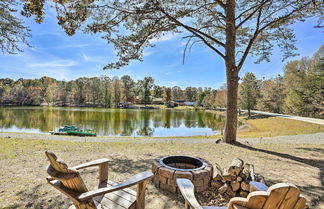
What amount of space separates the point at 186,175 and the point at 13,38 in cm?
766

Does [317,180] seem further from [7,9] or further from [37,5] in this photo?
[7,9]

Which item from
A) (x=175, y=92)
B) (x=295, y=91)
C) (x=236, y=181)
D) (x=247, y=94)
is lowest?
(x=236, y=181)

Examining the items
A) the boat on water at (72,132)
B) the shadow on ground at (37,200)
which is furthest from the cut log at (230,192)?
the boat on water at (72,132)

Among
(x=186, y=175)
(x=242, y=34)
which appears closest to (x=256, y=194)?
(x=186, y=175)

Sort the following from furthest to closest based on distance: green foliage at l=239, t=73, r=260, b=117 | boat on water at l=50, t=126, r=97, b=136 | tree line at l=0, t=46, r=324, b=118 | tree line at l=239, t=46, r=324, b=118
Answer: green foliage at l=239, t=73, r=260, b=117 → tree line at l=0, t=46, r=324, b=118 → tree line at l=239, t=46, r=324, b=118 → boat on water at l=50, t=126, r=97, b=136

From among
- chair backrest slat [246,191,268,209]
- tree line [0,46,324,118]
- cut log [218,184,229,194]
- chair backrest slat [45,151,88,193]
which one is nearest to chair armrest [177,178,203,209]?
chair backrest slat [246,191,268,209]

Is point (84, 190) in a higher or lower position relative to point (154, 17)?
lower

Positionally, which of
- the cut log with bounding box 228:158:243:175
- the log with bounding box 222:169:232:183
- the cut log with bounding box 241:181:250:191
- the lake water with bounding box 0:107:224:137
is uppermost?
the cut log with bounding box 228:158:243:175

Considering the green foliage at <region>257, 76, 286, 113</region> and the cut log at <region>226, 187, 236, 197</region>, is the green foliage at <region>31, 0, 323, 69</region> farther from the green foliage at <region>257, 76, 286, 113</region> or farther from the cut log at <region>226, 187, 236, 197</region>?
the green foliage at <region>257, 76, 286, 113</region>

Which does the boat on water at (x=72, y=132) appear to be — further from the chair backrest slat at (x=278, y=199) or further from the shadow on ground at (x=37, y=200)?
the chair backrest slat at (x=278, y=199)

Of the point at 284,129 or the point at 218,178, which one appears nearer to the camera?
the point at 218,178

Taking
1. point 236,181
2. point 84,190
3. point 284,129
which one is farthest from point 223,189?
point 284,129

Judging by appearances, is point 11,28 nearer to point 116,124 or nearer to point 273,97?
point 116,124

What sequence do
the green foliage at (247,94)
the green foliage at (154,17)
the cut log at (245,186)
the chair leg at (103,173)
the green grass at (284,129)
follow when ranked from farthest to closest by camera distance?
the green foliage at (247,94), the green grass at (284,129), the green foliage at (154,17), the cut log at (245,186), the chair leg at (103,173)
